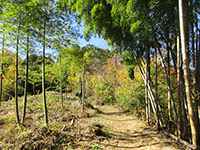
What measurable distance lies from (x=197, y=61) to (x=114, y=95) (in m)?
20.7

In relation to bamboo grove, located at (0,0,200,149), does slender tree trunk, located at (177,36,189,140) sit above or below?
below

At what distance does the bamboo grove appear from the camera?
10.2 m

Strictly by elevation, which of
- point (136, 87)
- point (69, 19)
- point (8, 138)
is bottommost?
point (8, 138)

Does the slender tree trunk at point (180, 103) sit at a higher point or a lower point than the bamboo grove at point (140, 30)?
lower

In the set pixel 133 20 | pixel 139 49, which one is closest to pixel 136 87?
pixel 139 49

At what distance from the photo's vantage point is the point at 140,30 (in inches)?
436

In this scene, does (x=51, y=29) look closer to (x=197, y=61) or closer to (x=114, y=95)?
(x=197, y=61)

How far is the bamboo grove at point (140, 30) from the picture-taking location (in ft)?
33.6

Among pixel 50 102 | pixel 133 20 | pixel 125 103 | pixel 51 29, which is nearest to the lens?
pixel 133 20

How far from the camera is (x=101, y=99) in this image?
3266cm

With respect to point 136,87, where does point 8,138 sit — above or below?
below

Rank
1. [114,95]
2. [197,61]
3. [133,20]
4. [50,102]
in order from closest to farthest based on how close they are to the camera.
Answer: [133,20] → [197,61] → [50,102] → [114,95]

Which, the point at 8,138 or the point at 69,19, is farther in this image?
the point at 69,19

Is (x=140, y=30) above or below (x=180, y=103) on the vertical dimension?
above
